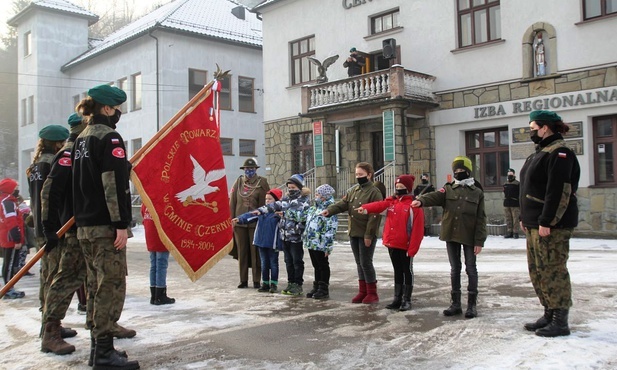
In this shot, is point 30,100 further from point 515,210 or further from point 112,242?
point 112,242

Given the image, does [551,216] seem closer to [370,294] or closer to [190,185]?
[370,294]

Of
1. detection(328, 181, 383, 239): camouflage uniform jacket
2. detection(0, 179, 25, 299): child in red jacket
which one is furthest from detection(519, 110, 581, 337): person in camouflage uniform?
detection(0, 179, 25, 299): child in red jacket

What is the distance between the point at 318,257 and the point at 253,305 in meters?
1.11

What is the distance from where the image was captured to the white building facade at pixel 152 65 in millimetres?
29297

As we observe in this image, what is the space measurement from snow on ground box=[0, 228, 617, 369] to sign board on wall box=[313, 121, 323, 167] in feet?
41.4

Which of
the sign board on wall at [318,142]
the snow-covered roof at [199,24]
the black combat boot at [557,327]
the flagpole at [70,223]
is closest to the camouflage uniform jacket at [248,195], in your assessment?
the flagpole at [70,223]

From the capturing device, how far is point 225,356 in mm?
4812

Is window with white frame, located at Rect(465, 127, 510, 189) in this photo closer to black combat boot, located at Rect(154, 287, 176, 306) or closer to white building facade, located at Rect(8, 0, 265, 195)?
black combat boot, located at Rect(154, 287, 176, 306)

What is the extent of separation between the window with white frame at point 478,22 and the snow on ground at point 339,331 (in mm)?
11129

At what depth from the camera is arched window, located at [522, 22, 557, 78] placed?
1647cm

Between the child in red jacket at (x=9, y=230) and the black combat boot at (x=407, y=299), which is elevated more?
the child in red jacket at (x=9, y=230)

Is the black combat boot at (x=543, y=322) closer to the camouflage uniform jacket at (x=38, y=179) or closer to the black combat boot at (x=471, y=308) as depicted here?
the black combat boot at (x=471, y=308)

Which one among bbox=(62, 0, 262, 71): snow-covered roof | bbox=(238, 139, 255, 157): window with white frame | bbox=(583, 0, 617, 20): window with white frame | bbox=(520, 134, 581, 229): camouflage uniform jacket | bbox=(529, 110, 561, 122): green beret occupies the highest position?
bbox=(62, 0, 262, 71): snow-covered roof

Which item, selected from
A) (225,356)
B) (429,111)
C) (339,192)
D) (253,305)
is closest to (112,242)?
(225,356)
